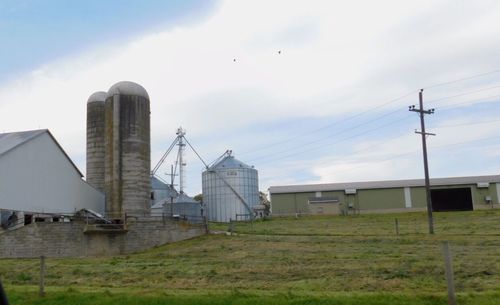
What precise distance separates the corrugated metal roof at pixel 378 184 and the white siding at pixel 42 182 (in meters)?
28.9

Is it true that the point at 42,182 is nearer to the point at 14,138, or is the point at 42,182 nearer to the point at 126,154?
the point at 14,138

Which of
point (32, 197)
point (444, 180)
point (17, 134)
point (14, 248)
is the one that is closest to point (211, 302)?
point (14, 248)

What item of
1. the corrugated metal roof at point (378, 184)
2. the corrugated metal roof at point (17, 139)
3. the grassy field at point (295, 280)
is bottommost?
the grassy field at point (295, 280)

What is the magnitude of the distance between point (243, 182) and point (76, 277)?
4445cm

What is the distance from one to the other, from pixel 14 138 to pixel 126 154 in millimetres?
7739

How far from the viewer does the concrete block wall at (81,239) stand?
31.4m

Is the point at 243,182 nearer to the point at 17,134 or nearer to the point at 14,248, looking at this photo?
the point at 17,134

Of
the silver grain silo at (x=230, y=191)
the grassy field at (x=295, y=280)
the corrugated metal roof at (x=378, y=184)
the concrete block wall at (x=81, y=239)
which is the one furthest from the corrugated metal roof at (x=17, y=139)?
the corrugated metal roof at (x=378, y=184)

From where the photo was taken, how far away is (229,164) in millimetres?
63562

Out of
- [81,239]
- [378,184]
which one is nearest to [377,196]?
[378,184]

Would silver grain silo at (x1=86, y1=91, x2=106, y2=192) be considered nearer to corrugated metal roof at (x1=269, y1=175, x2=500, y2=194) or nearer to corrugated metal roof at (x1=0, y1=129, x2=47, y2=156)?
corrugated metal roof at (x1=0, y1=129, x2=47, y2=156)

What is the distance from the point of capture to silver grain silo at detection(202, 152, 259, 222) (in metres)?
60.7

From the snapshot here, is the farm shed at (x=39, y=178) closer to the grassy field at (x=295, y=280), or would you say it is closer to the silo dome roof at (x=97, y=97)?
the silo dome roof at (x=97, y=97)

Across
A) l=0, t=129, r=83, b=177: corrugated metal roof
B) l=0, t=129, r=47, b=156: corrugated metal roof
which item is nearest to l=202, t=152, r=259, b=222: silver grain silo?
l=0, t=129, r=83, b=177: corrugated metal roof
